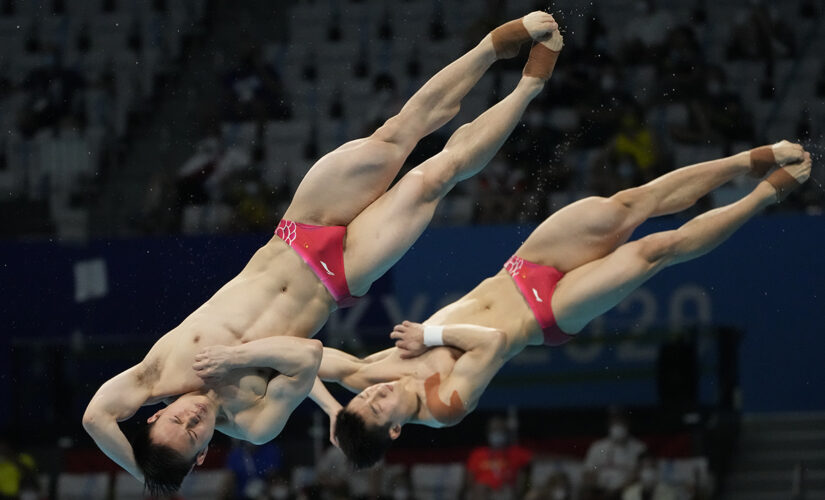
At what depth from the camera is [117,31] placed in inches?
638

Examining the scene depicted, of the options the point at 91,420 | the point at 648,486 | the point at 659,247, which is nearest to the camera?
the point at 91,420

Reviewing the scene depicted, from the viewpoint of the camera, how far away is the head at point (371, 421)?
7637mm

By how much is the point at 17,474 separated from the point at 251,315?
6002 millimetres

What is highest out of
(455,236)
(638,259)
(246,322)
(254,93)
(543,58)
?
(543,58)

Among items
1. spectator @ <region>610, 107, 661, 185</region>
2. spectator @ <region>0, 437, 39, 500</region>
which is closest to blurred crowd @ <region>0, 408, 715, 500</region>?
spectator @ <region>0, 437, 39, 500</region>

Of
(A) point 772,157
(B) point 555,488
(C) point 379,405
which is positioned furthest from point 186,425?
(B) point 555,488

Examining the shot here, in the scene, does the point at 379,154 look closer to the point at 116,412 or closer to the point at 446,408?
the point at 446,408

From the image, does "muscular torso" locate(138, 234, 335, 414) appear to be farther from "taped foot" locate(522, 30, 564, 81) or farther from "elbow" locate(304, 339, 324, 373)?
"taped foot" locate(522, 30, 564, 81)

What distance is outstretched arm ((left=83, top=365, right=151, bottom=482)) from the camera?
24.0ft

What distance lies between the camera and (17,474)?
1255cm

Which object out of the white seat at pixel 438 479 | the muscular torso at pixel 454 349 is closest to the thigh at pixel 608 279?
the muscular torso at pixel 454 349

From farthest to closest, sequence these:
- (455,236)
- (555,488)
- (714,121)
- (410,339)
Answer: (714,121) → (455,236) → (555,488) → (410,339)

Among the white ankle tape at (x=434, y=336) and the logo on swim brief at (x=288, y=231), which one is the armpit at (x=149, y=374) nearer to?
the logo on swim brief at (x=288, y=231)

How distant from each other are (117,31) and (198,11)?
1042 millimetres
